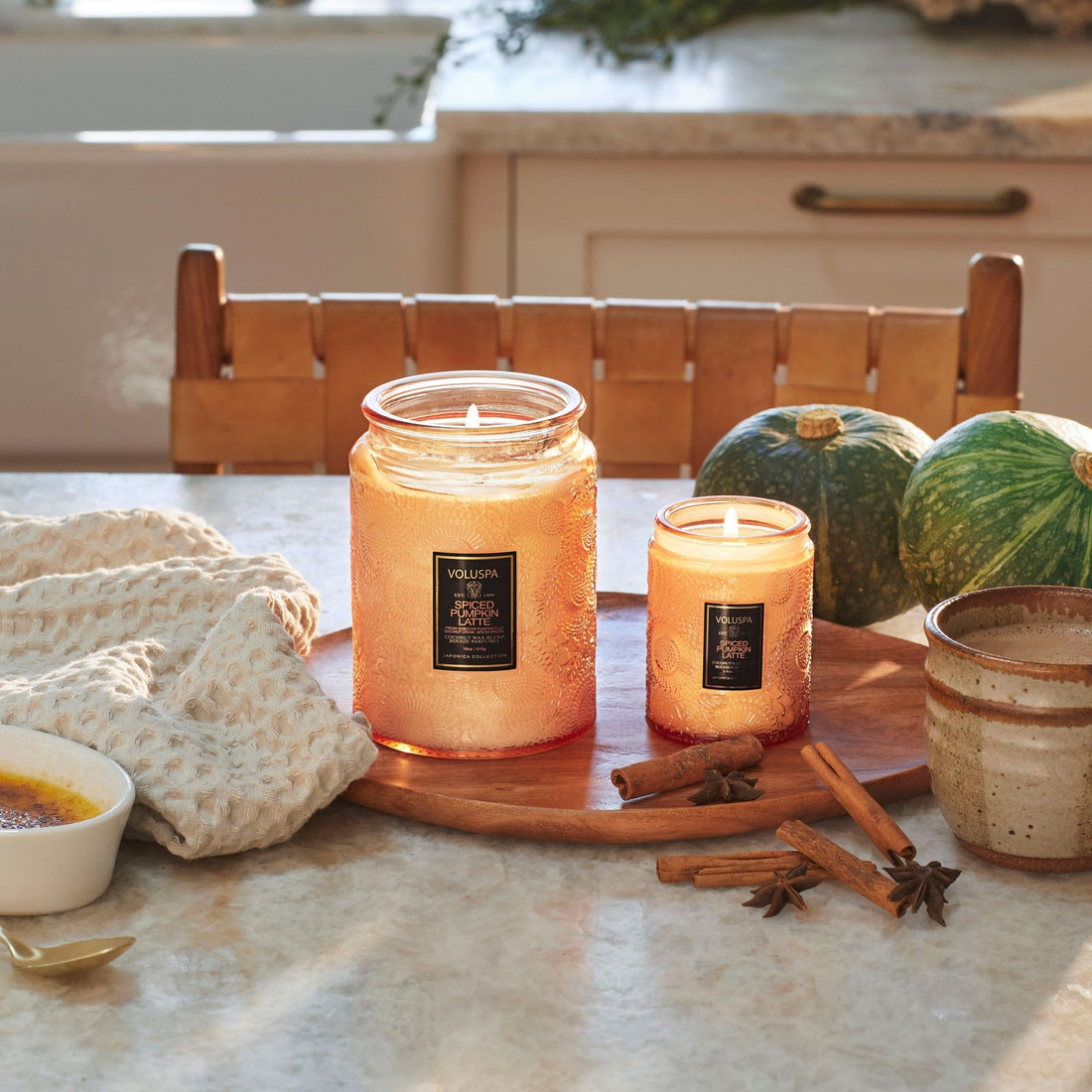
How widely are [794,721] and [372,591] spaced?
0.65ft

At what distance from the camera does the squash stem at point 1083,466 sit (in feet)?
2.41

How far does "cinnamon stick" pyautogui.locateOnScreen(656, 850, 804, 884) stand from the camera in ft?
1.96

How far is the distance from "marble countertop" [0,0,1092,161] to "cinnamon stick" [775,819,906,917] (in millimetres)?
1357

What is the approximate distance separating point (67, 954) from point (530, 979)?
157 mm

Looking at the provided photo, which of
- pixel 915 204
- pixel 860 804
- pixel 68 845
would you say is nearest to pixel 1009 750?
pixel 860 804

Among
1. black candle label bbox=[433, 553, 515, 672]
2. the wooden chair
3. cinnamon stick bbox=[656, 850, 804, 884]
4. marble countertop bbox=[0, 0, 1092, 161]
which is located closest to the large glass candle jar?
black candle label bbox=[433, 553, 515, 672]

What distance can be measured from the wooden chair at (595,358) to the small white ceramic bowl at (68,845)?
0.67 metres

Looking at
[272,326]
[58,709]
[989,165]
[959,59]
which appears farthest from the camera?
[959,59]

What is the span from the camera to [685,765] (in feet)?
2.12

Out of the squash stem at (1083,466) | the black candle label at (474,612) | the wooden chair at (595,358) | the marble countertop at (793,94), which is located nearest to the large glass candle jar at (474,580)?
the black candle label at (474,612)

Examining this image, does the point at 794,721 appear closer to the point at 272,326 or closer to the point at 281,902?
the point at 281,902

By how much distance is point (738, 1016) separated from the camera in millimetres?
507

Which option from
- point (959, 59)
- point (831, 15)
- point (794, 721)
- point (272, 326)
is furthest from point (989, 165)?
point (794, 721)

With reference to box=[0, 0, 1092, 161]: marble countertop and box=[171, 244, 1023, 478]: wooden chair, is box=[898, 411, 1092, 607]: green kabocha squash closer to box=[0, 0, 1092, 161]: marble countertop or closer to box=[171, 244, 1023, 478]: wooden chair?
box=[171, 244, 1023, 478]: wooden chair
